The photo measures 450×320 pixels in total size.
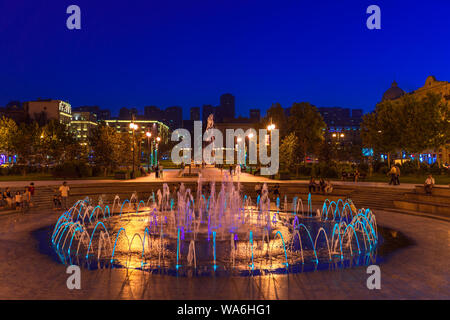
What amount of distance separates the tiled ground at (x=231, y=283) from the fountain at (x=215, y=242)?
633mm

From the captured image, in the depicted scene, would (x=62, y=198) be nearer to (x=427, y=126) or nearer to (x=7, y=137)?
(x=427, y=126)

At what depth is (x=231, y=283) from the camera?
7793 millimetres

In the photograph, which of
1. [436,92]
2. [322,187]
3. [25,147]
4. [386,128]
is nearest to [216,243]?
[322,187]

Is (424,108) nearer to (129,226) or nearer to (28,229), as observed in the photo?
(129,226)

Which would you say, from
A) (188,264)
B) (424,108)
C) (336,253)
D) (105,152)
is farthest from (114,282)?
(424,108)

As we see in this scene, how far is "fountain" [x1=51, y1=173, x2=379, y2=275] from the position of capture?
30.8ft

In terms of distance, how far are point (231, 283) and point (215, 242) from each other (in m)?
4.34

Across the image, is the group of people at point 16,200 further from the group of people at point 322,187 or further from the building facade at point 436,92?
the building facade at point 436,92

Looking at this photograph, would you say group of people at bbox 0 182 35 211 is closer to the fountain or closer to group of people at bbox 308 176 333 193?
the fountain

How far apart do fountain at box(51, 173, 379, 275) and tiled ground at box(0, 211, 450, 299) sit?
0.63m

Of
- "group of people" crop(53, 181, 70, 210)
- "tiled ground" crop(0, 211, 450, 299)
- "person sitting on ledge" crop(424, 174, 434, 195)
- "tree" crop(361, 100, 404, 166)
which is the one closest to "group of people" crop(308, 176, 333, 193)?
"person sitting on ledge" crop(424, 174, 434, 195)

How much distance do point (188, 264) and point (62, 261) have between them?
11.0 ft

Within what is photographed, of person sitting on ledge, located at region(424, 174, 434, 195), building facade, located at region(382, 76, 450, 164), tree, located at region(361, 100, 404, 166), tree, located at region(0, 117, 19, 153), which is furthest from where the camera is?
building facade, located at region(382, 76, 450, 164)

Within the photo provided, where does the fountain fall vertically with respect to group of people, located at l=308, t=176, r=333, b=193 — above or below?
below
